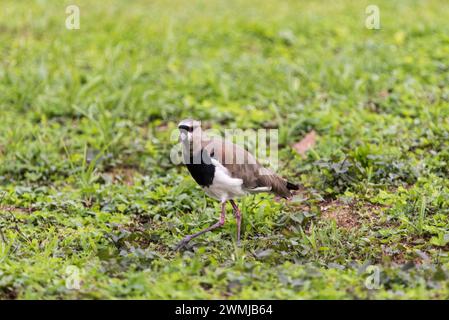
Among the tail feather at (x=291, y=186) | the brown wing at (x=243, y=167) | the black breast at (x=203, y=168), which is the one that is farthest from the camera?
the tail feather at (x=291, y=186)

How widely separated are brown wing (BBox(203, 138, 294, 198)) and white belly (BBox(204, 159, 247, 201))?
0.14 ft

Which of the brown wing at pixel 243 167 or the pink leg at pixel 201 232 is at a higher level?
the brown wing at pixel 243 167

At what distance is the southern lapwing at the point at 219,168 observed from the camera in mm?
5785

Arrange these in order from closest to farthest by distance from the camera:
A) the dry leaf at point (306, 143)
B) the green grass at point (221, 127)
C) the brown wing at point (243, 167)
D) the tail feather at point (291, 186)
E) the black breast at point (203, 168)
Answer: the green grass at point (221, 127) → the black breast at point (203, 168) → the brown wing at point (243, 167) → the tail feather at point (291, 186) → the dry leaf at point (306, 143)

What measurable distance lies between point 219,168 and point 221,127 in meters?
2.55

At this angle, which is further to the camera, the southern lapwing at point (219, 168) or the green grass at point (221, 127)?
the southern lapwing at point (219, 168)

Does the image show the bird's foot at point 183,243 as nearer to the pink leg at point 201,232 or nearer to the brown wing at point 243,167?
the pink leg at point 201,232

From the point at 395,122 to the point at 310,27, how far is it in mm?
3155

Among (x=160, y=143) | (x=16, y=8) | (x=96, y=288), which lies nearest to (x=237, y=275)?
(x=96, y=288)

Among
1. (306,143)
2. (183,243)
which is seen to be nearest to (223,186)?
(183,243)

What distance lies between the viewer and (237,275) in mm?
5012

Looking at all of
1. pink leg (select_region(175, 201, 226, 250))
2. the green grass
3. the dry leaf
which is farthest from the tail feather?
the dry leaf

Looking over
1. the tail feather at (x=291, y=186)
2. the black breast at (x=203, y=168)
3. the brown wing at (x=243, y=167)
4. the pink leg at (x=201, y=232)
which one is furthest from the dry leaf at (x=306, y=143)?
the black breast at (x=203, y=168)
